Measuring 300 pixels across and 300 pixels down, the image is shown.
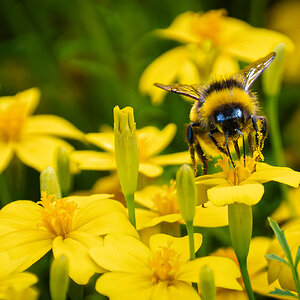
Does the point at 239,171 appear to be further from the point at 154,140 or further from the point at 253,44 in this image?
the point at 253,44

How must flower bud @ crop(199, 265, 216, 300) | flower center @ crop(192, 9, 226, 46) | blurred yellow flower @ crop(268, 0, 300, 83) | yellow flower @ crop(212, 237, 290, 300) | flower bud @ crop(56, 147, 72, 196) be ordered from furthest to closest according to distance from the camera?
blurred yellow flower @ crop(268, 0, 300, 83)
flower center @ crop(192, 9, 226, 46)
flower bud @ crop(56, 147, 72, 196)
yellow flower @ crop(212, 237, 290, 300)
flower bud @ crop(199, 265, 216, 300)

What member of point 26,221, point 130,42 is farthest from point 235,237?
point 130,42

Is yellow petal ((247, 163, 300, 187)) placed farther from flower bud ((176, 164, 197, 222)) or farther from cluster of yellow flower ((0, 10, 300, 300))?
flower bud ((176, 164, 197, 222))

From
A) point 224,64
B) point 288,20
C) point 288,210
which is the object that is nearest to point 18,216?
point 288,210

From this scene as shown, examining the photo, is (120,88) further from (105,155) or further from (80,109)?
(105,155)

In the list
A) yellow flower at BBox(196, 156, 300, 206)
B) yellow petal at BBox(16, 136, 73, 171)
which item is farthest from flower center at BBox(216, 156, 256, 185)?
yellow petal at BBox(16, 136, 73, 171)
